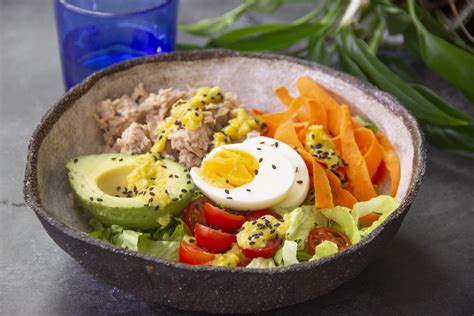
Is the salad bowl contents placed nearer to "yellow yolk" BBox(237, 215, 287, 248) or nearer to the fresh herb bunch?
"yellow yolk" BBox(237, 215, 287, 248)

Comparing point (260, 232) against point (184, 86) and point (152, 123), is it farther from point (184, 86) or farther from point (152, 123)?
point (184, 86)

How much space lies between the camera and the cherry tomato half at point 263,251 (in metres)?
2.28

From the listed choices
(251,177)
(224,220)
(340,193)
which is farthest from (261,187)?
(340,193)

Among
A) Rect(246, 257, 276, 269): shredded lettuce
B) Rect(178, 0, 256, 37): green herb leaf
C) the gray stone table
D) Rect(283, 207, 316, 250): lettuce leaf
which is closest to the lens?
Rect(246, 257, 276, 269): shredded lettuce

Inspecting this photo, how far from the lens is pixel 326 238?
2420mm

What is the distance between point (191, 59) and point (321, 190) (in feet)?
2.72

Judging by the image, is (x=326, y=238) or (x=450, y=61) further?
(x=450, y=61)

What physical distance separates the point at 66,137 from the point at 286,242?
86cm

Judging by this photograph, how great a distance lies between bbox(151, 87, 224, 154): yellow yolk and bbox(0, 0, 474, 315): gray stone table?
0.50m

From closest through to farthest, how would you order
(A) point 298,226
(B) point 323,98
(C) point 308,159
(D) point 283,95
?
(A) point 298,226
(C) point 308,159
(B) point 323,98
(D) point 283,95

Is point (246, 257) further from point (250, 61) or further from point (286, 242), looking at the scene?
point (250, 61)

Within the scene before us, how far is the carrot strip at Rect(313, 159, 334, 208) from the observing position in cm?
251

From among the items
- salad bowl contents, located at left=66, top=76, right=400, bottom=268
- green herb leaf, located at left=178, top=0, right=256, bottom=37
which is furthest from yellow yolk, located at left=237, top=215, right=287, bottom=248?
green herb leaf, located at left=178, top=0, right=256, bottom=37

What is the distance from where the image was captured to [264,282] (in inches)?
82.9
